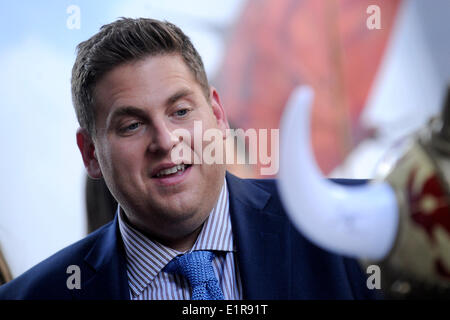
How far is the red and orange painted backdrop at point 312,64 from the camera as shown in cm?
158

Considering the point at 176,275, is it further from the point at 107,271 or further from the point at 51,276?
the point at 51,276

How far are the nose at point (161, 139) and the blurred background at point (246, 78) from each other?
0.27m

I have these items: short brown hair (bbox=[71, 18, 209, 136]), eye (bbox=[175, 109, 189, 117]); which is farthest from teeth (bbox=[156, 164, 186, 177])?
short brown hair (bbox=[71, 18, 209, 136])

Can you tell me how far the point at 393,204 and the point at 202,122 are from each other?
55 cm

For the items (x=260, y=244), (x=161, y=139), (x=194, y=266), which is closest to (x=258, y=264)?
(x=260, y=244)

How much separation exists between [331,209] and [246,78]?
19.2 inches

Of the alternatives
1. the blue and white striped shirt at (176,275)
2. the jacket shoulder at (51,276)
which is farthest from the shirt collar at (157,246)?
the jacket shoulder at (51,276)

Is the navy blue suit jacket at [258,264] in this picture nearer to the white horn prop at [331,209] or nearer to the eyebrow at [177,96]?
the white horn prop at [331,209]

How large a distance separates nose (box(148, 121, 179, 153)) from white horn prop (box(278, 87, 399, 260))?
299mm

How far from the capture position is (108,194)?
66.2 inches

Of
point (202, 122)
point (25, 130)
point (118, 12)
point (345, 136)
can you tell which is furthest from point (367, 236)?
point (25, 130)

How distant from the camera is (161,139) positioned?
1397mm

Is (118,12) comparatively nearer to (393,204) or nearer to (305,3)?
(305,3)

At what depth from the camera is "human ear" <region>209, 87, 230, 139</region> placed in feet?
5.15
